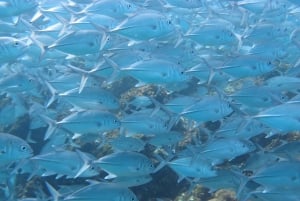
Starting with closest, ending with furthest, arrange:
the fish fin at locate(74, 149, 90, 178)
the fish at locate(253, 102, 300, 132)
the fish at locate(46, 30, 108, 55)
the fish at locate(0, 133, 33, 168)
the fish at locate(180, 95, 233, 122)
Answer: the fish at locate(253, 102, 300, 132), the fish at locate(0, 133, 33, 168), the fish fin at locate(74, 149, 90, 178), the fish at locate(180, 95, 233, 122), the fish at locate(46, 30, 108, 55)

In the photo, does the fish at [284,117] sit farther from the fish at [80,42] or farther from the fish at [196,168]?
the fish at [80,42]

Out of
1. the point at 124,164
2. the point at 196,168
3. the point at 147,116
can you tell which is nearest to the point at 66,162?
the point at 124,164

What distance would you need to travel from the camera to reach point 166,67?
5.29m

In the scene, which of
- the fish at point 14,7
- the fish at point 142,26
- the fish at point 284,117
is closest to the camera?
the fish at point 284,117

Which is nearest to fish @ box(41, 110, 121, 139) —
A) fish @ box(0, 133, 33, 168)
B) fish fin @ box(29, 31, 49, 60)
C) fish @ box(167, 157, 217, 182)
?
fish @ box(0, 133, 33, 168)

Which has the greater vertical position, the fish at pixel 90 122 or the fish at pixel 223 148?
the fish at pixel 90 122

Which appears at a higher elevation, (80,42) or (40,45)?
(80,42)

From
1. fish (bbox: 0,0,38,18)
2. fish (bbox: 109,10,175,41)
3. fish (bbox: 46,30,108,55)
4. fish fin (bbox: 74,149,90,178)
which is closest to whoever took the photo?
fish fin (bbox: 74,149,90,178)

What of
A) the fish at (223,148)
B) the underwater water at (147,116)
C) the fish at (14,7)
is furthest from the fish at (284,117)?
the fish at (14,7)

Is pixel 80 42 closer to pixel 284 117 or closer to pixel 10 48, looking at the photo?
pixel 10 48

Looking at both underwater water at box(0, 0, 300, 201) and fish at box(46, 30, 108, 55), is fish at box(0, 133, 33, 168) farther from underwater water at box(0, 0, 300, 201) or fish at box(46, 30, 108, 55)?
fish at box(46, 30, 108, 55)

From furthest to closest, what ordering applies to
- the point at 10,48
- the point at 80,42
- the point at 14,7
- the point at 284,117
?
the point at 14,7, the point at 10,48, the point at 80,42, the point at 284,117

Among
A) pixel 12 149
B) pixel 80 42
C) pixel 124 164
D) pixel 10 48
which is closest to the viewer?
pixel 12 149

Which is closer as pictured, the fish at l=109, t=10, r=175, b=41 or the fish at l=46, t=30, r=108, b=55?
the fish at l=46, t=30, r=108, b=55
